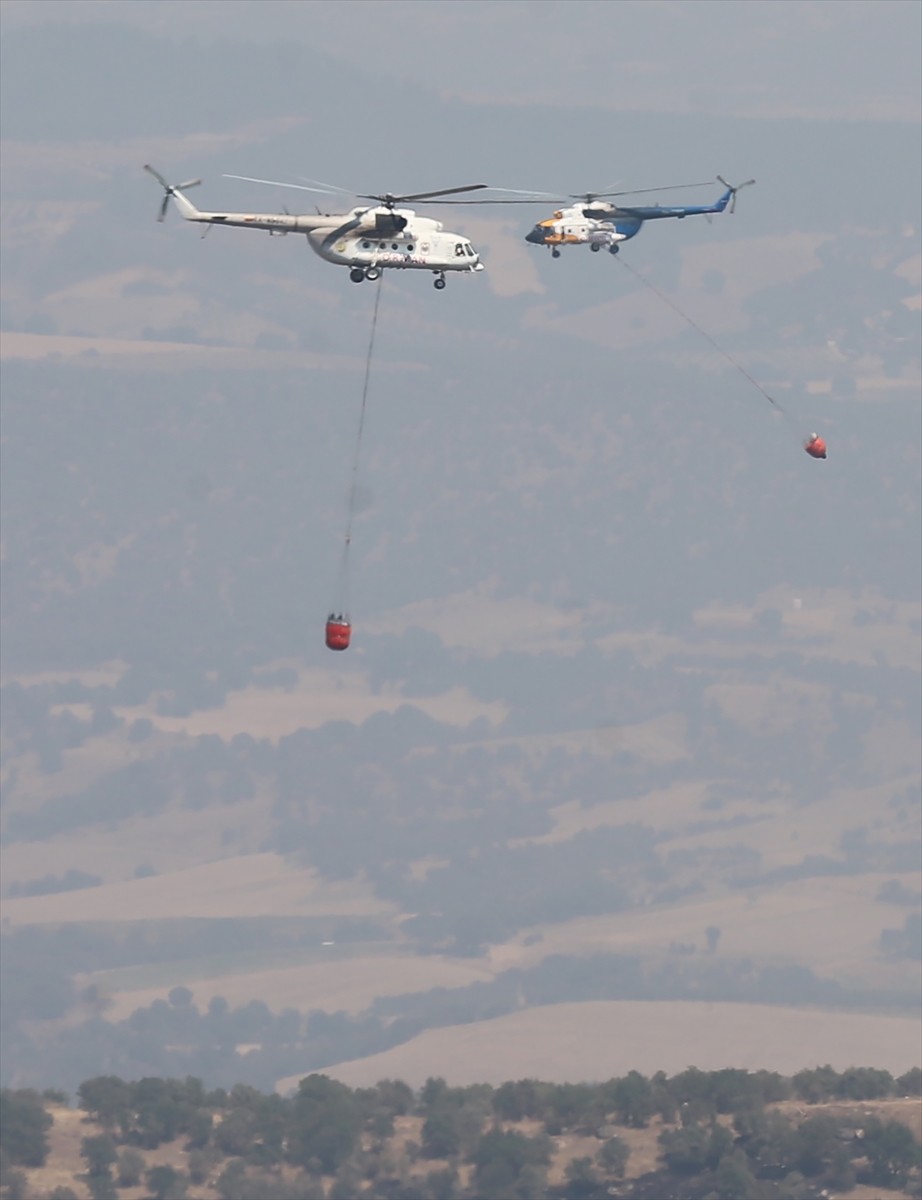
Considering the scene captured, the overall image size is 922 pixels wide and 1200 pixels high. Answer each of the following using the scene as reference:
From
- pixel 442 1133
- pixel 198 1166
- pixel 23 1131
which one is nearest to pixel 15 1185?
pixel 23 1131

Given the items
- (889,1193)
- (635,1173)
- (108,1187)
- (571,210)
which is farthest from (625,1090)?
(571,210)

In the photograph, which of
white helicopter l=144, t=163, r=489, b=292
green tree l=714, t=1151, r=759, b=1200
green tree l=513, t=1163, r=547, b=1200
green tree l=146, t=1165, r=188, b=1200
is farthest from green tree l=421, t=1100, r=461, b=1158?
white helicopter l=144, t=163, r=489, b=292

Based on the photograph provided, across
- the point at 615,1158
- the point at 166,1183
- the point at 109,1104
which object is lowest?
the point at 166,1183

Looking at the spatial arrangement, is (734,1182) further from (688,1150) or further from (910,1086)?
(910,1086)

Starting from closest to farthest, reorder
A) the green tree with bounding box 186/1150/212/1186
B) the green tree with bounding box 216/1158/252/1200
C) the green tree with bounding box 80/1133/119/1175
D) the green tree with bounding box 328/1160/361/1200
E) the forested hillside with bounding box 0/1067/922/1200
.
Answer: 1. the green tree with bounding box 80/1133/119/1175
2. the forested hillside with bounding box 0/1067/922/1200
3. the green tree with bounding box 186/1150/212/1186
4. the green tree with bounding box 216/1158/252/1200
5. the green tree with bounding box 328/1160/361/1200

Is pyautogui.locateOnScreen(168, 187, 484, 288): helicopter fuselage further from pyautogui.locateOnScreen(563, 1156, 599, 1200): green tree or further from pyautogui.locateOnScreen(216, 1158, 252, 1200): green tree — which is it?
pyautogui.locateOnScreen(216, 1158, 252, 1200): green tree

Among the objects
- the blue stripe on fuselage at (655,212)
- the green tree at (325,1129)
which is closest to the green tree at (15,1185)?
the green tree at (325,1129)

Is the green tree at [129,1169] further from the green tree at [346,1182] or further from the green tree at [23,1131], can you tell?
the green tree at [346,1182]

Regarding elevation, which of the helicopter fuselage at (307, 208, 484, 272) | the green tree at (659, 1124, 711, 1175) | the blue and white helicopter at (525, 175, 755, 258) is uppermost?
the blue and white helicopter at (525, 175, 755, 258)
